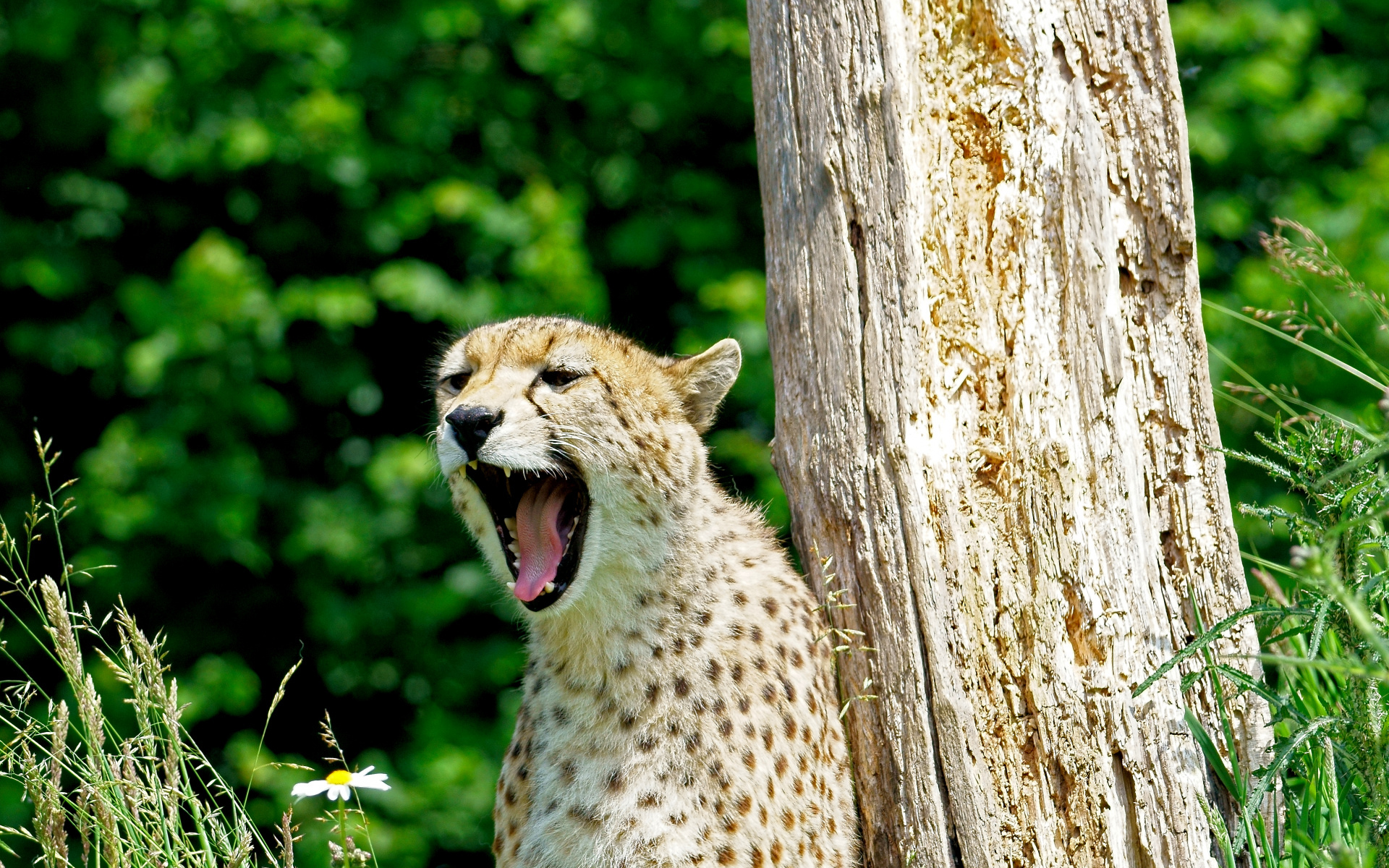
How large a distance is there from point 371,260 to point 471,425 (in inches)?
146

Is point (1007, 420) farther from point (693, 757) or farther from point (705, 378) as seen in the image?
point (693, 757)

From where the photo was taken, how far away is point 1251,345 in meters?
5.93

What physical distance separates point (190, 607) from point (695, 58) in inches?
139

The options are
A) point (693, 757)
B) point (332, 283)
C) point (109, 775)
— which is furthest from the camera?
point (332, 283)

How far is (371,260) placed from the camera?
6277 mm

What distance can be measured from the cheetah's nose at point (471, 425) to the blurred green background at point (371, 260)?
3011mm

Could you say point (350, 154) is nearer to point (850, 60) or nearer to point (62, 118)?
point (62, 118)

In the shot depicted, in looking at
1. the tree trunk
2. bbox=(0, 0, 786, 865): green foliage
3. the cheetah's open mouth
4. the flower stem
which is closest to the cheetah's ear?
the tree trunk

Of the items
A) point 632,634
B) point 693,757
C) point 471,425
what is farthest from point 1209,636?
point 471,425

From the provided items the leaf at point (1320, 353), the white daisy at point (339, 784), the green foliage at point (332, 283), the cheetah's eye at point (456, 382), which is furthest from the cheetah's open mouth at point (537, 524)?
the green foliage at point (332, 283)

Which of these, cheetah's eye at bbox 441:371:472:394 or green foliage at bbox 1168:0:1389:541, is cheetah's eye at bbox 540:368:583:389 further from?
green foliage at bbox 1168:0:1389:541

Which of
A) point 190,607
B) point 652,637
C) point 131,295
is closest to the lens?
point 652,637

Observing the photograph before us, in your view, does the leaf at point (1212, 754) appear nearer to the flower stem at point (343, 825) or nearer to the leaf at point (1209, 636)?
the leaf at point (1209, 636)

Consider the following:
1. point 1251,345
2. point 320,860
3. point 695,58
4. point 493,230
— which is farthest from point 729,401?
point 320,860
